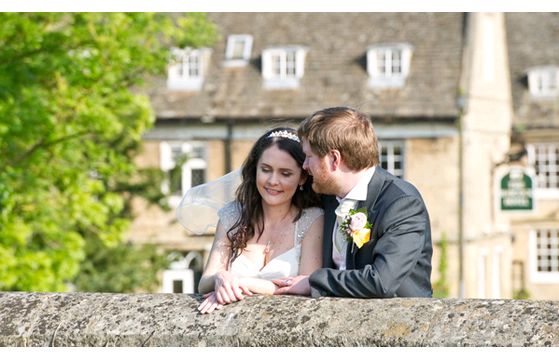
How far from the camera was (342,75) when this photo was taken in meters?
37.6

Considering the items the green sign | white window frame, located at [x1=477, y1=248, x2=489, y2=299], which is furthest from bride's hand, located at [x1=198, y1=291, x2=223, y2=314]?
white window frame, located at [x1=477, y1=248, x2=489, y2=299]

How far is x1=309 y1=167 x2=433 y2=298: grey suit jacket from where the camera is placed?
4.18 meters

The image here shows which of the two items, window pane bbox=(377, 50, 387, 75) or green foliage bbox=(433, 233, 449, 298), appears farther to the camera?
window pane bbox=(377, 50, 387, 75)

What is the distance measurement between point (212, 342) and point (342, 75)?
33.9 m

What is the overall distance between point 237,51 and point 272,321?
34.9 metres

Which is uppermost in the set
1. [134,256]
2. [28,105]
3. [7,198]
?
[28,105]

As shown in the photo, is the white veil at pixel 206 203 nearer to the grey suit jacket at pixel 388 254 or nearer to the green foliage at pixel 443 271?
the grey suit jacket at pixel 388 254

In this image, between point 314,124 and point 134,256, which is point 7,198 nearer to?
point 314,124

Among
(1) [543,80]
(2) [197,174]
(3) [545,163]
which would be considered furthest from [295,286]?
(1) [543,80]

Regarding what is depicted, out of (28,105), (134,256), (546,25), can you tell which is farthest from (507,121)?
(28,105)

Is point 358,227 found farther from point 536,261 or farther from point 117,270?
point 536,261

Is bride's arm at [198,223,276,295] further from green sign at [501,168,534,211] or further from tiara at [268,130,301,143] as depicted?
green sign at [501,168,534,211]

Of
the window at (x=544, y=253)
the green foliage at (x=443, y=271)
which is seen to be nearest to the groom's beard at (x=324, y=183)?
the green foliage at (x=443, y=271)

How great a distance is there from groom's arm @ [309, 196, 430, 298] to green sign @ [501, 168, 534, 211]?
27.1 meters
